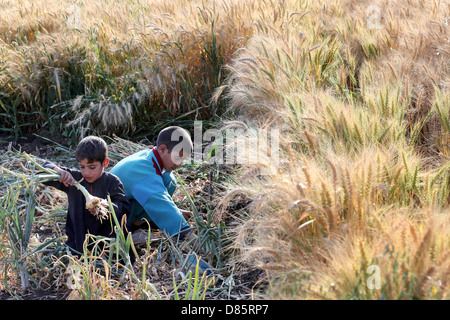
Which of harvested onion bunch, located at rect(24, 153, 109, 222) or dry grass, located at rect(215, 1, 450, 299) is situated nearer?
dry grass, located at rect(215, 1, 450, 299)

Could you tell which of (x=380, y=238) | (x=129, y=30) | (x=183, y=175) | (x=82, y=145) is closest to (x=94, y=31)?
(x=129, y=30)

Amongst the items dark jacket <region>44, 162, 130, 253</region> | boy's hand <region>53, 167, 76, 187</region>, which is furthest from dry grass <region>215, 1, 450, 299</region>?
boy's hand <region>53, 167, 76, 187</region>

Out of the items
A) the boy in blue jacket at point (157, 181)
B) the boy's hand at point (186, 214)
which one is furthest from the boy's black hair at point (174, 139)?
the boy's hand at point (186, 214)

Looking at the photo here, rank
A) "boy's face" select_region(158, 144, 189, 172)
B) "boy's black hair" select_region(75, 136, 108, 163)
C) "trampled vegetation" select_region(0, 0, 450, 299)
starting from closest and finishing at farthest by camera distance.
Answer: "trampled vegetation" select_region(0, 0, 450, 299) → "boy's black hair" select_region(75, 136, 108, 163) → "boy's face" select_region(158, 144, 189, 172)

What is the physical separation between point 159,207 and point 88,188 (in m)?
0.40

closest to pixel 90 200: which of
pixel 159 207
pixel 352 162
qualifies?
pixel 159 207

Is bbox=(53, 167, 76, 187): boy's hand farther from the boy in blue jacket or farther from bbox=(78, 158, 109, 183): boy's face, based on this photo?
the boy in blue jacket

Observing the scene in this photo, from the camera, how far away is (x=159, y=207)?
2.80 metres

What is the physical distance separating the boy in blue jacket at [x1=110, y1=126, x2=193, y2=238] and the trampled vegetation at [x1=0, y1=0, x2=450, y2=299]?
149 millimetres

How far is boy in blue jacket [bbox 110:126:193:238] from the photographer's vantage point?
2795 mm

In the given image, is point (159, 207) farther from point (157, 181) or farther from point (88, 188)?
point (88, 188)

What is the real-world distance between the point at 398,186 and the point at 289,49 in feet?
5.74

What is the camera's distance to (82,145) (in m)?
2.56

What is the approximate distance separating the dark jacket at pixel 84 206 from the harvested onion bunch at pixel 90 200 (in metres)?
0.07
